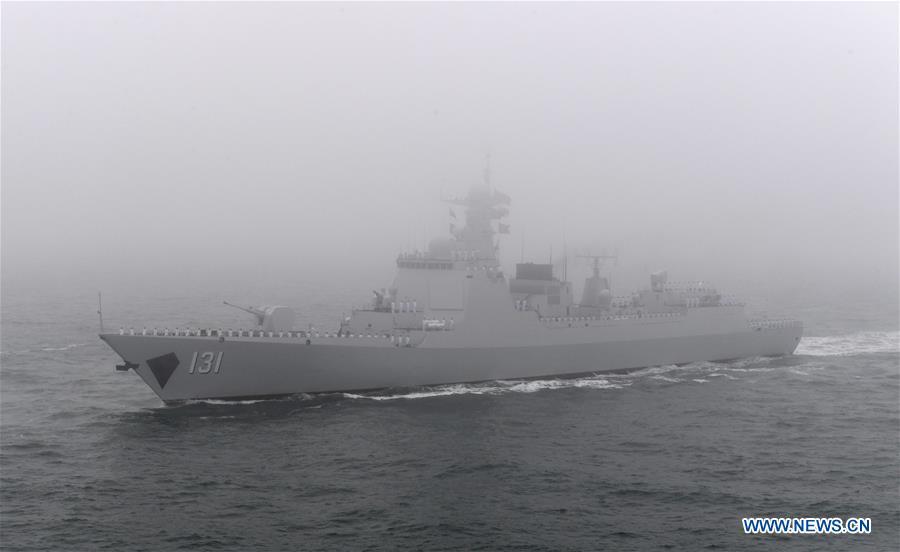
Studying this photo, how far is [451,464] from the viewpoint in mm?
17219

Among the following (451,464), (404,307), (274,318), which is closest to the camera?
(451,464)

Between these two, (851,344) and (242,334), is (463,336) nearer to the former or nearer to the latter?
(242,334)

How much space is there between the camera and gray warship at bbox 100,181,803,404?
70.4 ft

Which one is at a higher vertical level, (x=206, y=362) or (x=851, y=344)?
(x=851, y=344)

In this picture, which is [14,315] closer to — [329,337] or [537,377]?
[329,337]

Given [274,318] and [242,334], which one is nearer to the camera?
[242,334]

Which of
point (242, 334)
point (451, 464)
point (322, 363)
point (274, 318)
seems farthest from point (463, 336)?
point (451, 464)

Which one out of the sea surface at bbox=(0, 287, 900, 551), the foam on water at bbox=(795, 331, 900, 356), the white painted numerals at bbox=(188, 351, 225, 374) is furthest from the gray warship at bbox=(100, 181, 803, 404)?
the foam on water at bbox=(795, 331, 900, 356)

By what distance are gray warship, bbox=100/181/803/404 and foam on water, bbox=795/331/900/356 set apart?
1844 millimetres

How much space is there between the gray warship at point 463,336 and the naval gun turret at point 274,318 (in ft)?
0.15

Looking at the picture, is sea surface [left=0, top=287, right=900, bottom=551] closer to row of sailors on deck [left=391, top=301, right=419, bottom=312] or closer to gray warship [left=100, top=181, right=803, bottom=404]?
gray warship [left=100, top=181, right=803, bottom=404]

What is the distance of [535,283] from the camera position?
29.5m

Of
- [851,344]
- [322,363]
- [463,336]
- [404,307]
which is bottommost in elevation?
[322,363]

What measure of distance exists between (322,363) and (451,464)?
678 cm
